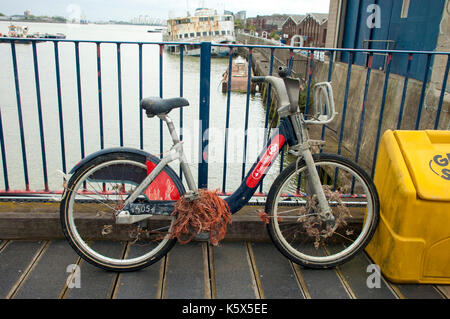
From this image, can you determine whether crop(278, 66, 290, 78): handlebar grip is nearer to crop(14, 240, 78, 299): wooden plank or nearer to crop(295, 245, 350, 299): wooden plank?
crop(295, 245, 350, 299): wooden plank

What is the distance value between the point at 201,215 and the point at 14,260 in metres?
1.30

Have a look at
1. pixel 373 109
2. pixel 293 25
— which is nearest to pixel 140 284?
pixel 373 109

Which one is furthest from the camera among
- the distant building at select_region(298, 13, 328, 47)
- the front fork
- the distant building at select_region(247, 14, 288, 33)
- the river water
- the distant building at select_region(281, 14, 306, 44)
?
the distant building at select_region(247, 14, 288, 33)

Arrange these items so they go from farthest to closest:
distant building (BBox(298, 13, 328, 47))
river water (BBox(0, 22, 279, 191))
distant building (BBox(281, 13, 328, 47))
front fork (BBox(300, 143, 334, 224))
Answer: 1. distant building (BBox(298, 13, 328, 47))
2. distant building (BBox(281, 13, 328, 47))
3. river water (BBox(0, 22, 279, 191))
4. front fork (BBox(300, 143, 334, 224))

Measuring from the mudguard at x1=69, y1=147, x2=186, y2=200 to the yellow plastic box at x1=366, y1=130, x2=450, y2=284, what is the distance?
4.44 feet

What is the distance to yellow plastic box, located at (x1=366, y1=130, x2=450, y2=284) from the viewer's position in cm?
238

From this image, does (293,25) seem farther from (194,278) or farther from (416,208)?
(194,278)

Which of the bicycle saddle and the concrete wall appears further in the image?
the concrete wall

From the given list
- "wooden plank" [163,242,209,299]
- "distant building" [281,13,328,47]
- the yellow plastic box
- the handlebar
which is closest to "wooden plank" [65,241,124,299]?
"wooden plank" [163,242,209,299]

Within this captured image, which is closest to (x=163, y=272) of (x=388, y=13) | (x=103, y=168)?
(x=103, y=168)

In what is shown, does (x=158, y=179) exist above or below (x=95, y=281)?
above

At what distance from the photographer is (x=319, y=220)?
279 cm
